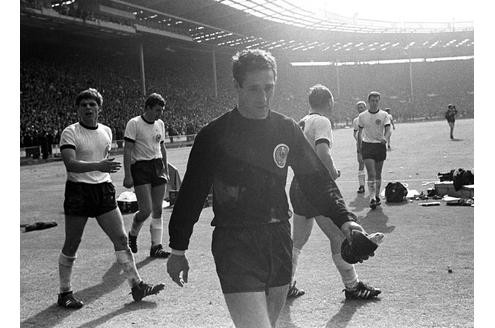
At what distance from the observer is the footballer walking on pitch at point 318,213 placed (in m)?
4.93

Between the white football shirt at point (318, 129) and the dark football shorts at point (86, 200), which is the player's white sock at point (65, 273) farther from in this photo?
the white football shirt at point (318, 129)

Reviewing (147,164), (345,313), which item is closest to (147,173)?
(147,164)

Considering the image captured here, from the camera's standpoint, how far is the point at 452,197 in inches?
393

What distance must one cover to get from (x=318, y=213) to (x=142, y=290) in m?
1.71

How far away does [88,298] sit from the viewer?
542cm

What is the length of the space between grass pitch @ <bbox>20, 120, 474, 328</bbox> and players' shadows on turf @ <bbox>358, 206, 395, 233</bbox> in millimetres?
15

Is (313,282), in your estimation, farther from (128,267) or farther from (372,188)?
(372,188)

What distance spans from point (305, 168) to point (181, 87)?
49.1 m

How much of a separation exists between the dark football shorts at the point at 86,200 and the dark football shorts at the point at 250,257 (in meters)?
2.49

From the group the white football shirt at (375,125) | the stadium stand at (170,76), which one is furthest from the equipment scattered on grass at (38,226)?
the stadium stand at (170,76)

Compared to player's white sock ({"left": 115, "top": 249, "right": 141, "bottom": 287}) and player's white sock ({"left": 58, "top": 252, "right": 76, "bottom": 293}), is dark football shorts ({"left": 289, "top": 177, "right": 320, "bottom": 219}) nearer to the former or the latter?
player's white sock ({"left": 115, "top": 249, "right": 141, "bottom": 287})

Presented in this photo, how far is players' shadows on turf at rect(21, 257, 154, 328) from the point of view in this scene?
15.7 feet

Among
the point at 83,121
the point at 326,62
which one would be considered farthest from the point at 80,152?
the point at 326,62

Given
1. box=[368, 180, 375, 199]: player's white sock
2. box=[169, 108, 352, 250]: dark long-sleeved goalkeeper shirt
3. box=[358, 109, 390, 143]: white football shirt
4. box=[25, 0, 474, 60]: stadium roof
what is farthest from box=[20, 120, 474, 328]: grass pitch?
box=[25, 0, 474, 60]: stadium roof
